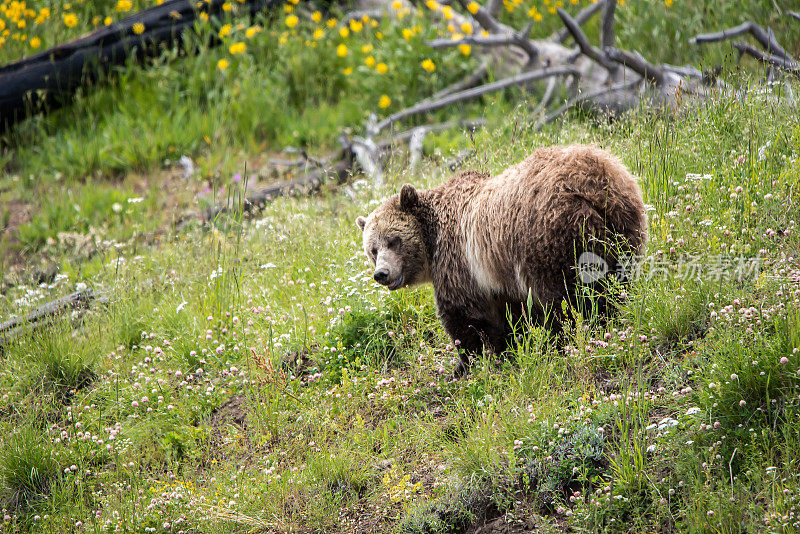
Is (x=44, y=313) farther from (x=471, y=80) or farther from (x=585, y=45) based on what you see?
(x=471, y=80)

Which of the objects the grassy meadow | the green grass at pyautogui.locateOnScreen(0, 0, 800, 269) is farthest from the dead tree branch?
the green grass at pyautogui.locateOnScreen(0, 0, 800, 269)

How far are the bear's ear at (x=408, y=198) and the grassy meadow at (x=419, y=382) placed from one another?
682 mm

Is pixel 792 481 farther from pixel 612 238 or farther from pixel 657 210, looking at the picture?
pixel 657 210

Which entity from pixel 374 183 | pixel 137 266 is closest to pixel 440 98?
pixel 374 183

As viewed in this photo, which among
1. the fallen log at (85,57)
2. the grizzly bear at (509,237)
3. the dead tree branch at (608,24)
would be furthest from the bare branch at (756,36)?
the fallen log at (85,57)

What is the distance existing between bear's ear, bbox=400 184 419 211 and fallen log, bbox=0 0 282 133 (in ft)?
22.7

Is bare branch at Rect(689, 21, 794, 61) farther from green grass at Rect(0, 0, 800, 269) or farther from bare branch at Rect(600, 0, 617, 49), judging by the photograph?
green grass at Rect(0, 0, 800, 269)

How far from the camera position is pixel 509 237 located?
4.23m

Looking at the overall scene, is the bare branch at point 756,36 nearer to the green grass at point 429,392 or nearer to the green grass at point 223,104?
the green grass at point 223,104

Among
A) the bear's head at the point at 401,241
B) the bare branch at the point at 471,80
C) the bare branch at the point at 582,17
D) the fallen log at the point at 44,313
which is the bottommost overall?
the fallen log at the point at 44,313

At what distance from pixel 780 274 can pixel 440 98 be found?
6.34 metres

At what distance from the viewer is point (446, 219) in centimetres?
498

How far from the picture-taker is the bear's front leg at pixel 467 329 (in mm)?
4715

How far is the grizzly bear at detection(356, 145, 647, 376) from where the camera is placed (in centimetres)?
394
